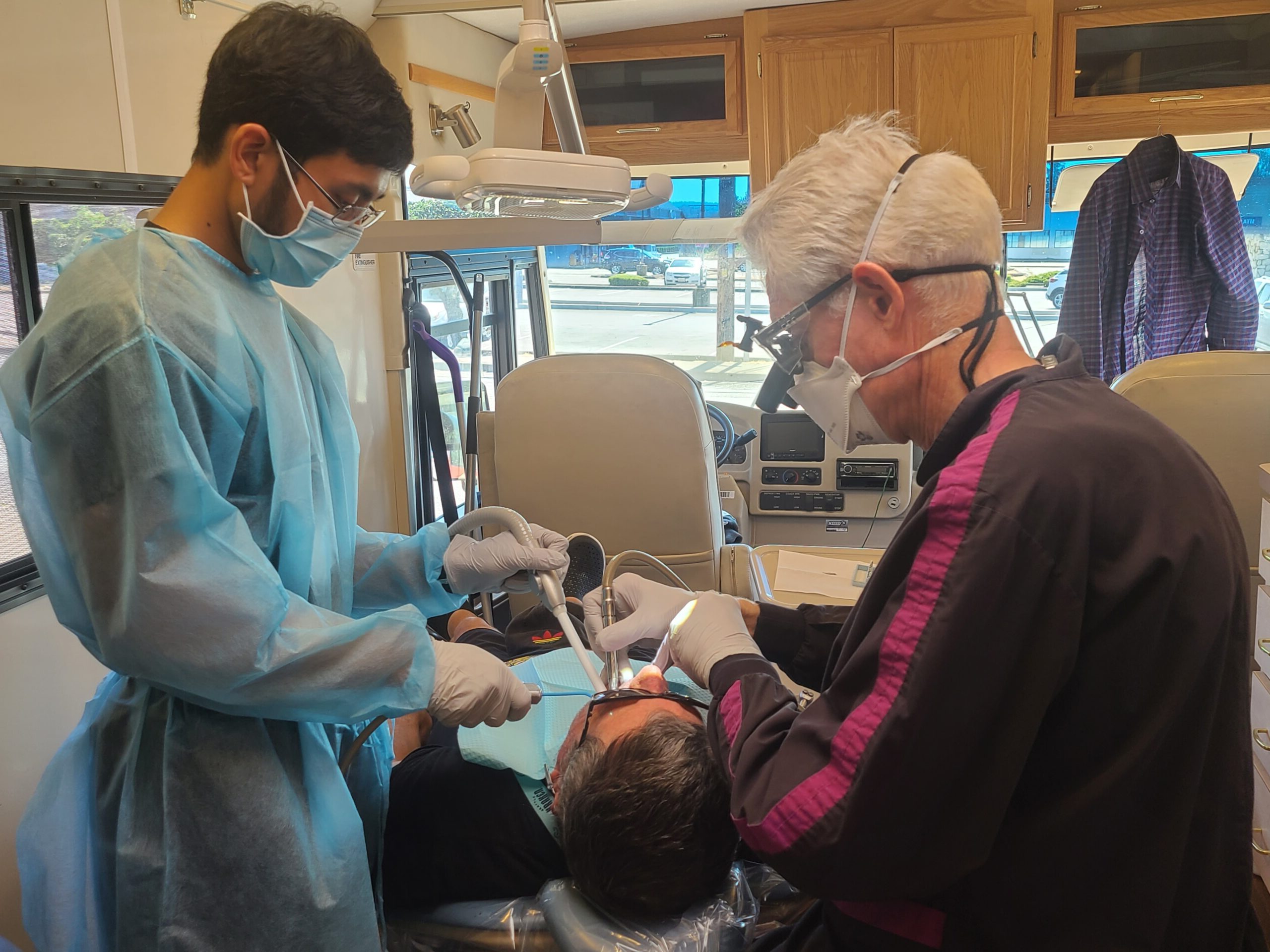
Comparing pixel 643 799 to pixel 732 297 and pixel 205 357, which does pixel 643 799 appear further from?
pixel 732 297

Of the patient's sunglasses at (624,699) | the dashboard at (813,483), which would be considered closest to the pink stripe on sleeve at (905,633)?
the patient's sunglasses at (624,699)

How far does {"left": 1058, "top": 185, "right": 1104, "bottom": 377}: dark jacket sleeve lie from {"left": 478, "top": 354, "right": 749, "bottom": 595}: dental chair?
5.40 feet

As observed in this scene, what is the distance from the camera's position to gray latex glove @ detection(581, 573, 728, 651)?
150cm

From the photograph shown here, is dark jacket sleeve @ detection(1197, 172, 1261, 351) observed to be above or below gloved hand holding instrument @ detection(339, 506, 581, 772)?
above

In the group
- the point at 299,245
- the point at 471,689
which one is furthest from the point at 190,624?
the point at 299,245

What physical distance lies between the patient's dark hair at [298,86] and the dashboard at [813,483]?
2213mm

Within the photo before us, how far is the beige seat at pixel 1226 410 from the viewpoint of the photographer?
7.45ft

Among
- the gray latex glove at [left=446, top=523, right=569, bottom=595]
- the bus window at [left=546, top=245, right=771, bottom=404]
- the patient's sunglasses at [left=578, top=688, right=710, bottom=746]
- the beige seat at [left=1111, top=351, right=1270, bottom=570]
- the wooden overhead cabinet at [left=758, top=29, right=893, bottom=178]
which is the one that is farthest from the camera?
the bus window at [left=546, top=245, right=771, bottom=404]

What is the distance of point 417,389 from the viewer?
11.6 ft

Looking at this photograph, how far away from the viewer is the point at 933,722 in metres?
0.84

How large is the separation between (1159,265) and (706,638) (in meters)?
2.81

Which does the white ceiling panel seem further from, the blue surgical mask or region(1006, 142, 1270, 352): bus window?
the blue surgical mask

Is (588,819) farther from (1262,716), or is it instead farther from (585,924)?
(1262,716)

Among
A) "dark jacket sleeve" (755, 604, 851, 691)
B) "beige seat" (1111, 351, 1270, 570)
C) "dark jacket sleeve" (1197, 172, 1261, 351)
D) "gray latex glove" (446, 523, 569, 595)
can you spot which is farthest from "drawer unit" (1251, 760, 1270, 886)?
"dark jacket sleeve" (1197, 172, 1261, 351)
